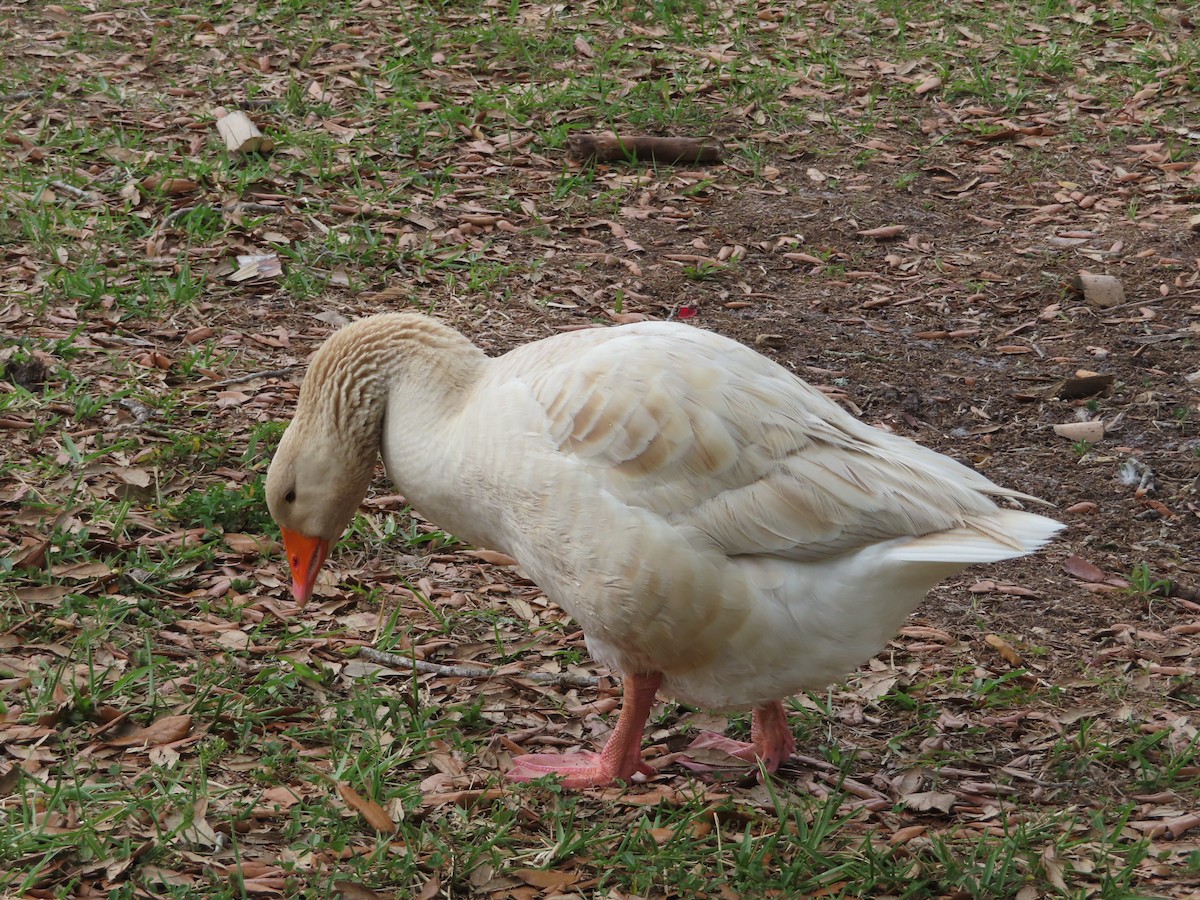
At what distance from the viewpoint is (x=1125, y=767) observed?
4039mm

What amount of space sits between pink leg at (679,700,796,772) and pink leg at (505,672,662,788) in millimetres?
312

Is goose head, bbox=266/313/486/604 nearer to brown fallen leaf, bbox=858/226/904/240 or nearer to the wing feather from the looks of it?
the wing feather

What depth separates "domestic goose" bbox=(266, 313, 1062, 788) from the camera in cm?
356

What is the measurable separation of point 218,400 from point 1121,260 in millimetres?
4878

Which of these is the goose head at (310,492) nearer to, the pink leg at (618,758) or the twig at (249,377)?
the pink leg at (618,758)

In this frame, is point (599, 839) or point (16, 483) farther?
point (16, 483)

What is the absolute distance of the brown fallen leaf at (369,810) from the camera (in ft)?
11.9

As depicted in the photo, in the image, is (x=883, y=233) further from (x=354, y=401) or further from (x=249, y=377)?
(x=354, y=401)

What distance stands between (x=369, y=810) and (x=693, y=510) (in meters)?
1.27

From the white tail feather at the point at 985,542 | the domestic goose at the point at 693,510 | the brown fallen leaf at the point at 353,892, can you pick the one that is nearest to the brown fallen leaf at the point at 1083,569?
the domestic goose at the point at 693,510

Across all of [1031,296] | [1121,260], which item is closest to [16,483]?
[1031,296]

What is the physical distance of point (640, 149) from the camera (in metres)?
7.90

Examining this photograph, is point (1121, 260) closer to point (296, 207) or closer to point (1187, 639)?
point (1187, 639)

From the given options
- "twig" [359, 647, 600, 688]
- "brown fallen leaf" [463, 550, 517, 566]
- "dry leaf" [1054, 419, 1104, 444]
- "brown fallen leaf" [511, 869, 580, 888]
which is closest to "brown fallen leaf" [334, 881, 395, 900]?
"brown fallen leaf" [511, 869, 580, 888]
